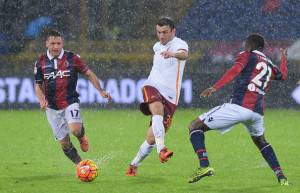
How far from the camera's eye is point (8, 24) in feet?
77.7

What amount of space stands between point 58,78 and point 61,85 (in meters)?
0.09

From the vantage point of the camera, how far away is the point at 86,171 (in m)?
Answer: 10.5

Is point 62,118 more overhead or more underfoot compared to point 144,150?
more overhead

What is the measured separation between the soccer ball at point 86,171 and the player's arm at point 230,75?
156 cm

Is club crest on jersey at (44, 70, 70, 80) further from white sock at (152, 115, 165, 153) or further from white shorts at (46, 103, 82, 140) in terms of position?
white sock at (152, 115, 165, 153)

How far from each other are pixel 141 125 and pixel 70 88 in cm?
701

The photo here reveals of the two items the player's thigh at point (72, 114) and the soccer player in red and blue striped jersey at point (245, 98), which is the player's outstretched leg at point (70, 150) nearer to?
the player's thigh at point (72, 114)

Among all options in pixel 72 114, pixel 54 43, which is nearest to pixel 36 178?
pixel 72 114

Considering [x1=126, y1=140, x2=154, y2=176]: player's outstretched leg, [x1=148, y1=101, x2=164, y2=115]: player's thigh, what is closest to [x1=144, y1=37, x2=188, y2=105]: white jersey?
[x1=148, y1=101, x2=164, y2=115]: player's thigh

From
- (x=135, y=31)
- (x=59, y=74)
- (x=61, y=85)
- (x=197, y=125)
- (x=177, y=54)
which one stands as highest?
(x=135, y=31)

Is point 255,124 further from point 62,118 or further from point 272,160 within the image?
point 62,118

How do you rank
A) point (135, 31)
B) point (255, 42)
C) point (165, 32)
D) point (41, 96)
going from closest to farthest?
point (255, 42) < point (165, 32) < point (41, 96) < point (135, 31)

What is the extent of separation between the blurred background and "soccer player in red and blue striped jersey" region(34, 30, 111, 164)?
977 cm

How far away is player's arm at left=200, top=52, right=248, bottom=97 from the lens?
9820 mm
